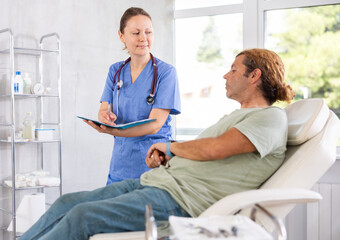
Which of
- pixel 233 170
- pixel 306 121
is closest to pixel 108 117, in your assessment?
pixel 233 170

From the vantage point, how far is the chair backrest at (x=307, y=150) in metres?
1.55

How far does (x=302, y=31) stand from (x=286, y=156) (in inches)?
66.0

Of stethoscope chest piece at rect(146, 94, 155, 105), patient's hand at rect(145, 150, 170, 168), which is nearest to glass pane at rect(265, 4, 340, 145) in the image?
stethoscope chest piece at rect(146, 94, 155, 105)

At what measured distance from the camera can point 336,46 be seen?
300 cm

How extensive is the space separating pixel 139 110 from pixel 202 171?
2.06ft

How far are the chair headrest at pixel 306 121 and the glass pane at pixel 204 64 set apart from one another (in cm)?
168

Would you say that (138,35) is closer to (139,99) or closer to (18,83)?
(139,99)

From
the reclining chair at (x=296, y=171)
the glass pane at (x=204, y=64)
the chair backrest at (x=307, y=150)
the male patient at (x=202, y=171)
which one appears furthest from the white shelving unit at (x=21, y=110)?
the chair backrest at (x=307, y=150)

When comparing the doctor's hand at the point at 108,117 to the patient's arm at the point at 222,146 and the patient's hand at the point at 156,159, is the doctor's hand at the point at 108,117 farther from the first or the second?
the patient's arm at the point at 222,146

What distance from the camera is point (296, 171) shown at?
61.2 inches

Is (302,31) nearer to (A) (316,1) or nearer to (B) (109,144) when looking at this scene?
(A) (316,1)

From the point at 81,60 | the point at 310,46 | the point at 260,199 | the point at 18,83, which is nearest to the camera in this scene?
the point at 260,199

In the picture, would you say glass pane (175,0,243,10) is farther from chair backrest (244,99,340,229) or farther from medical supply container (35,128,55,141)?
chair backrest (244,99,340,229)

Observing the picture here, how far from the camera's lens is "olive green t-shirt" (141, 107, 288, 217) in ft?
4.99
